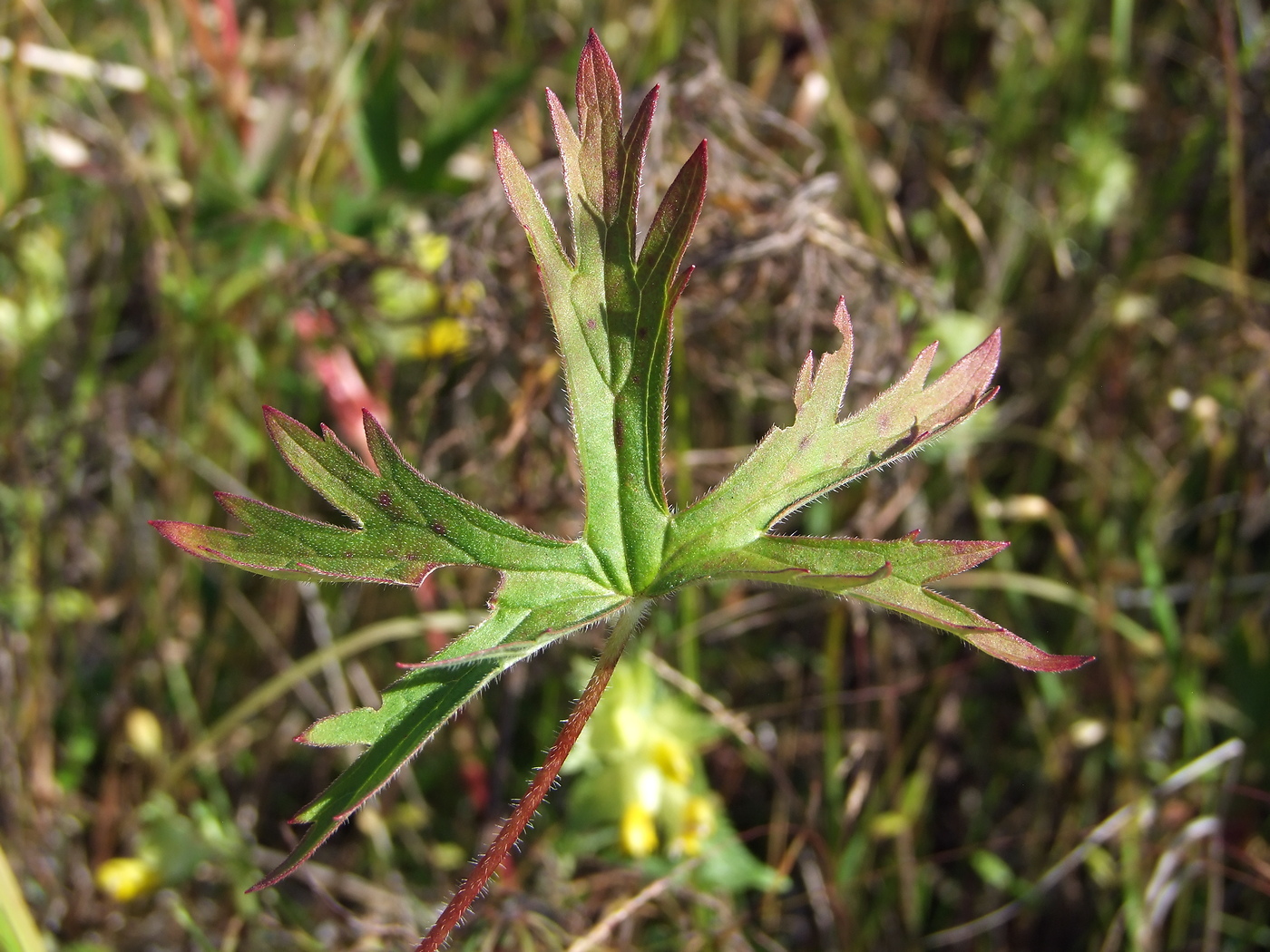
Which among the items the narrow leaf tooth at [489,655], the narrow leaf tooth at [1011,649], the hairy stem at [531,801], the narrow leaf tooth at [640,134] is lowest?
the hairy stem at [531,801]

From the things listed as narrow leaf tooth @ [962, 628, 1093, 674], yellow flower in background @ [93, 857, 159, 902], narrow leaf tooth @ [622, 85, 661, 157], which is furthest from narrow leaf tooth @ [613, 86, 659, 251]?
yellow flower in background @ [93, 857, 159, 902]

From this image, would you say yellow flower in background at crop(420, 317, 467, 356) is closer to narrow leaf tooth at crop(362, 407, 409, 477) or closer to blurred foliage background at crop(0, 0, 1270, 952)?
blurred foliage background at crop(0, 0, 1270, 952)

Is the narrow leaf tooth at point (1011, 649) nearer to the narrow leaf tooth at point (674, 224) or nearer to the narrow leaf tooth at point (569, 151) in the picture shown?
the narrow leaf tooth at point (674, 224)

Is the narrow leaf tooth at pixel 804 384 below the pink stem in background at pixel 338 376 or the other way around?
the other way around

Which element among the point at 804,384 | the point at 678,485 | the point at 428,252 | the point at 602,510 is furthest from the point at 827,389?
the point at 428,252

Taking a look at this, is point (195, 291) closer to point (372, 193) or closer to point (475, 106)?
point (372, 193)

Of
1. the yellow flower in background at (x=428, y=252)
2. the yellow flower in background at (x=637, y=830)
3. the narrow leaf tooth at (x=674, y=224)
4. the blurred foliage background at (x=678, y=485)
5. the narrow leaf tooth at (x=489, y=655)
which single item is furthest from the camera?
the yellow flower in background at (x=428, y=252)

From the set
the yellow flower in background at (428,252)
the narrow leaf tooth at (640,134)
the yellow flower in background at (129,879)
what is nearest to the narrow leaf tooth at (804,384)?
the narrow leaf tooth at (640,134)
